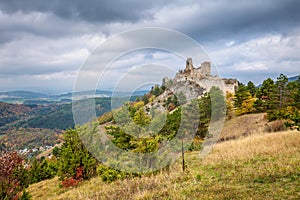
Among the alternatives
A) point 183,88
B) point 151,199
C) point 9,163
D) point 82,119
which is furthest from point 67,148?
point 183,88

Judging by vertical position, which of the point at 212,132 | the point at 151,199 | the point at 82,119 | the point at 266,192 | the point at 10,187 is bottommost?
the point at 212,132

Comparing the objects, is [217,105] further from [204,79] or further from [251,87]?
[204,79]

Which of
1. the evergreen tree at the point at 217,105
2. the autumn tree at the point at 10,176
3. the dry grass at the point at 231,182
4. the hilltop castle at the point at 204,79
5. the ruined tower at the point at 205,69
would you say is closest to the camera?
the dry grass at the point at 231,182

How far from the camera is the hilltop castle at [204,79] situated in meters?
73.2

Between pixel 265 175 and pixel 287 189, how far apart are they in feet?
5.30

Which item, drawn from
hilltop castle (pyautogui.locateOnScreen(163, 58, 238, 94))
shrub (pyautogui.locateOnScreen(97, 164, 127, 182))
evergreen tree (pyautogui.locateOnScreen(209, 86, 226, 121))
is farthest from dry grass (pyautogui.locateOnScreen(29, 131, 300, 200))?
hilltop castle (pyautogui.locateOnScreen(163, 58, 238, 94))

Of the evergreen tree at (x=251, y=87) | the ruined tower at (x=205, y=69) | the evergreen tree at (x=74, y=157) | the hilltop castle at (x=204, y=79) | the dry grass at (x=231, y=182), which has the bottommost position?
the evergreen tree at (x=74, y=157)

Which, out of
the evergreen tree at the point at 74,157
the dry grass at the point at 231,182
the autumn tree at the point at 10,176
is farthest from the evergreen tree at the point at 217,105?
the autumn tree at the point at 10,176

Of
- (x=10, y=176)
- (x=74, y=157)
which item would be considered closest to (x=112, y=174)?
(x=10, y=176)

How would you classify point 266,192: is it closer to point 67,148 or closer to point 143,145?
point 143,145

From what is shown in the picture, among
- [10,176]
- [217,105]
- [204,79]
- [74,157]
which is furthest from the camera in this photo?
[204,79]

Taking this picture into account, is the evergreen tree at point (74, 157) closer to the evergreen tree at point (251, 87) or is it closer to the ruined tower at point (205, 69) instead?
the evergreen tree at point (251, 87)

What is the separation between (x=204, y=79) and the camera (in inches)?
3029

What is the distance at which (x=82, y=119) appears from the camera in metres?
14.1
